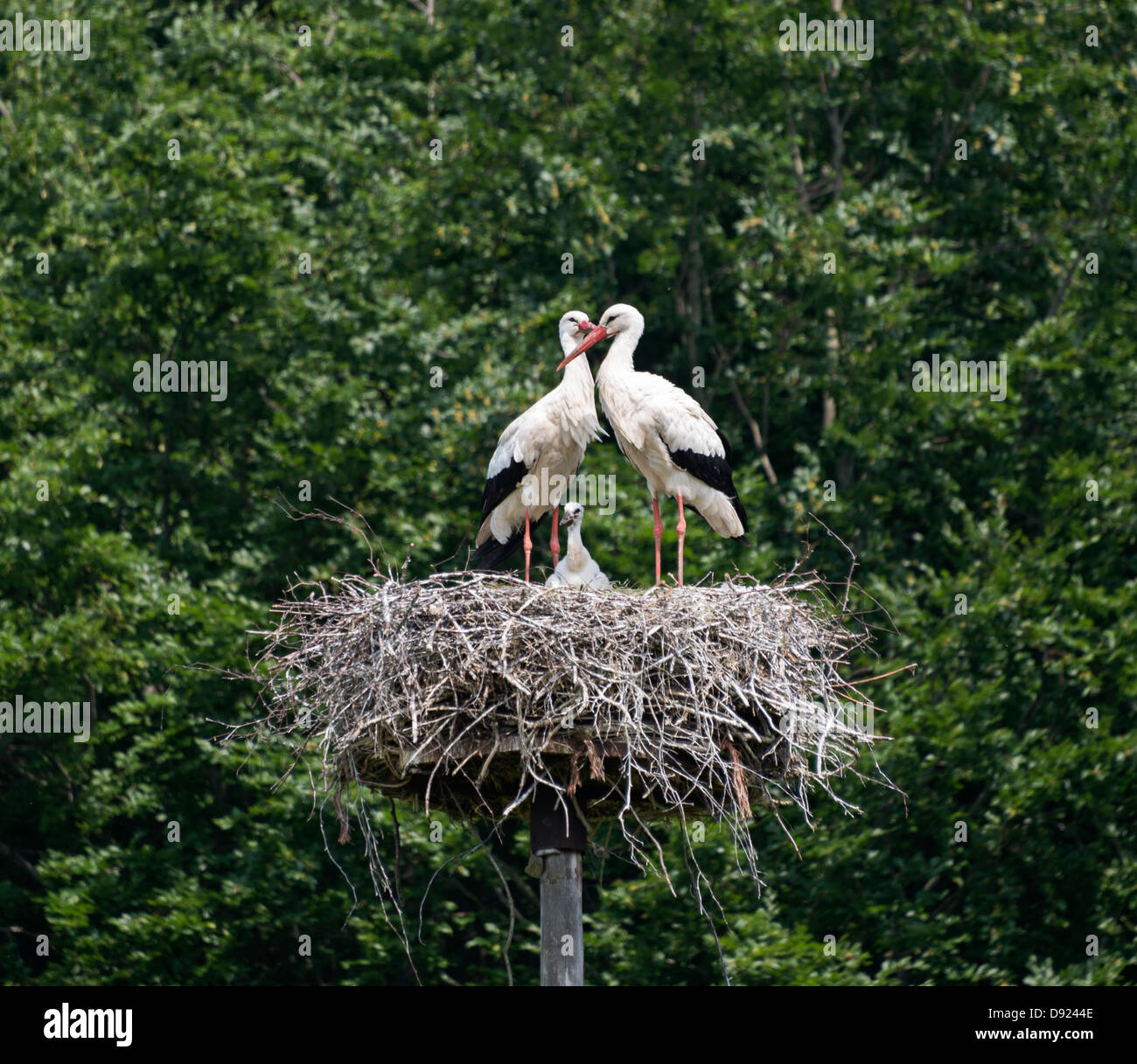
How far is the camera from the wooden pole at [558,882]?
24.4 ft

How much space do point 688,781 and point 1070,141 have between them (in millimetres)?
13147

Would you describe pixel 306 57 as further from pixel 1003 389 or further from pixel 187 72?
pixel 1003 389

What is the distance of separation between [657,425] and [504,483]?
0.94 metres

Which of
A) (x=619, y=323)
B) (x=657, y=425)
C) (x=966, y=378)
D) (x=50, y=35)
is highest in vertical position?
(x=50, y=35)

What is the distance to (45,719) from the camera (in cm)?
1584

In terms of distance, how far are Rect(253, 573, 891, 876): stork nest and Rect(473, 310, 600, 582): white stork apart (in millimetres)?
1649

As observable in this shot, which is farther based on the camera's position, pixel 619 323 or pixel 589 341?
pixel 619 323

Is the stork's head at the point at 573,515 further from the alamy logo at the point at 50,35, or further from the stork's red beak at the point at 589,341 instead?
the alamy logo at the point at 50,35

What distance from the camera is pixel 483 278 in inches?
724

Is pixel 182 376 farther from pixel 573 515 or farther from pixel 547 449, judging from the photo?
pixel 547 449
